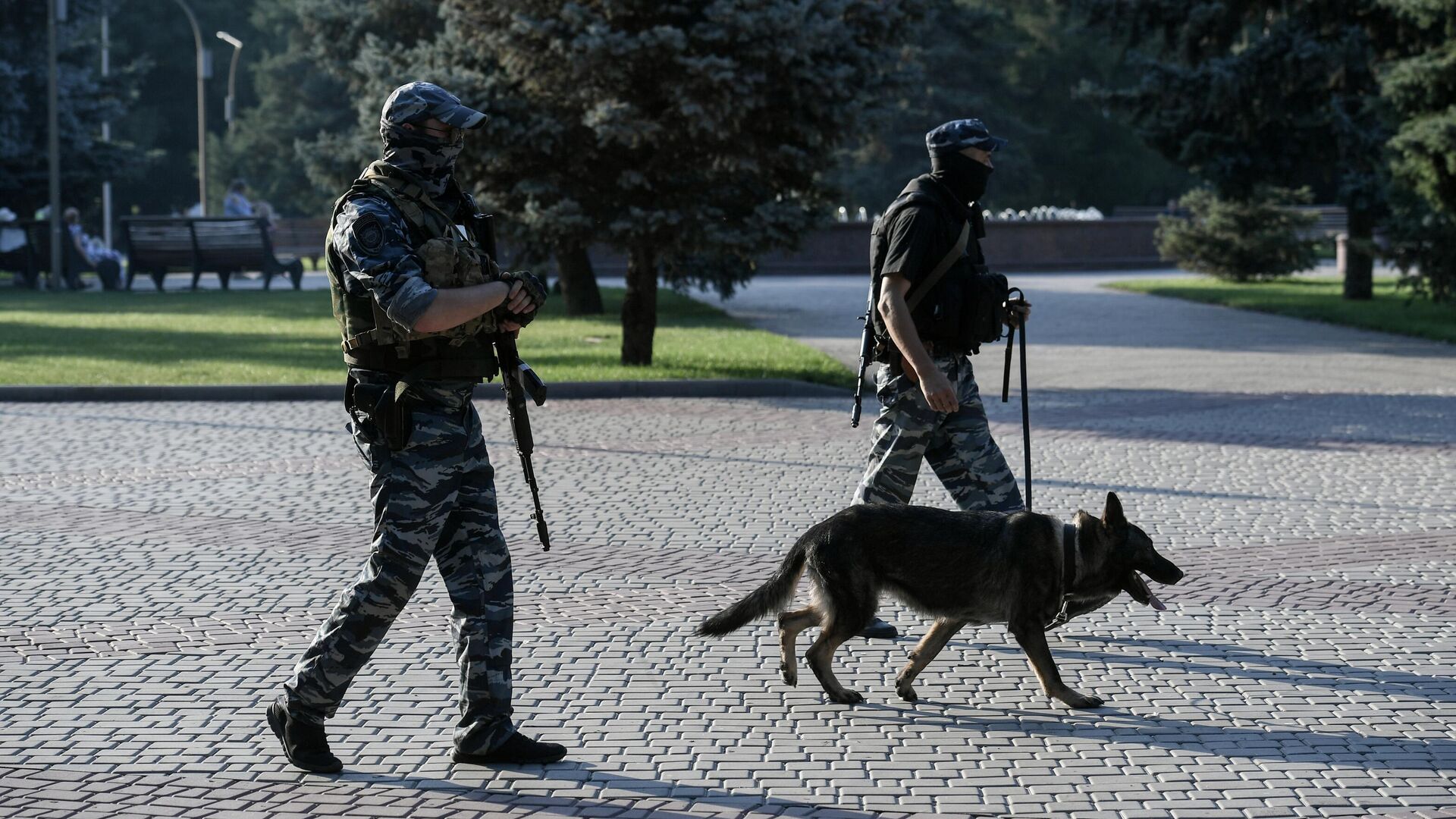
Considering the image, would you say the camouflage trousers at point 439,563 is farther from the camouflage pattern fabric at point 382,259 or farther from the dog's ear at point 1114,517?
the dog's ear at point 1114,517

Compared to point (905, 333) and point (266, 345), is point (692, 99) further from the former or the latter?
point (905, 333)

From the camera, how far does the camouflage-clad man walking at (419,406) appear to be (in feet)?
15.1

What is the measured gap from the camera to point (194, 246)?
31.0 metres

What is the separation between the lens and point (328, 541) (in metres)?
8.29

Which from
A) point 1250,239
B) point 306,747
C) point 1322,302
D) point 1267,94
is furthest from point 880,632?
point 1250,239

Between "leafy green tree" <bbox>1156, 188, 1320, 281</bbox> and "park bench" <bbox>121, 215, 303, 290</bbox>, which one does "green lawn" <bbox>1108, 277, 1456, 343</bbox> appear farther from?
"park bench" <bbox>121, 215, 303, 290</bbox>

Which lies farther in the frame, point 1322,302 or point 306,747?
point 1322,302

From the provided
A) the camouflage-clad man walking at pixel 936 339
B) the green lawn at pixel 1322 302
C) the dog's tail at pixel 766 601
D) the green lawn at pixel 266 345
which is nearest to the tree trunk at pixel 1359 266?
the green lawn at pixel 1322 302

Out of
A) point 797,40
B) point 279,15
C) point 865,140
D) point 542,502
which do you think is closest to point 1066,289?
point 865,140

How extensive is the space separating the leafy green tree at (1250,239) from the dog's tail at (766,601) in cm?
2858

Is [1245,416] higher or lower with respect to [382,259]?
lower

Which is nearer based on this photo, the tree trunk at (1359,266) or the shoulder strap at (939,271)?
the shoulder strap at (939,271)

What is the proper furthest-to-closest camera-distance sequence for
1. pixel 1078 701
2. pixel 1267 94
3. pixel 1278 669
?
pixel 1267 94 < pixel 1278 669 < pixel 1078 701

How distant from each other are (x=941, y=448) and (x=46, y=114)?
1363 inches
